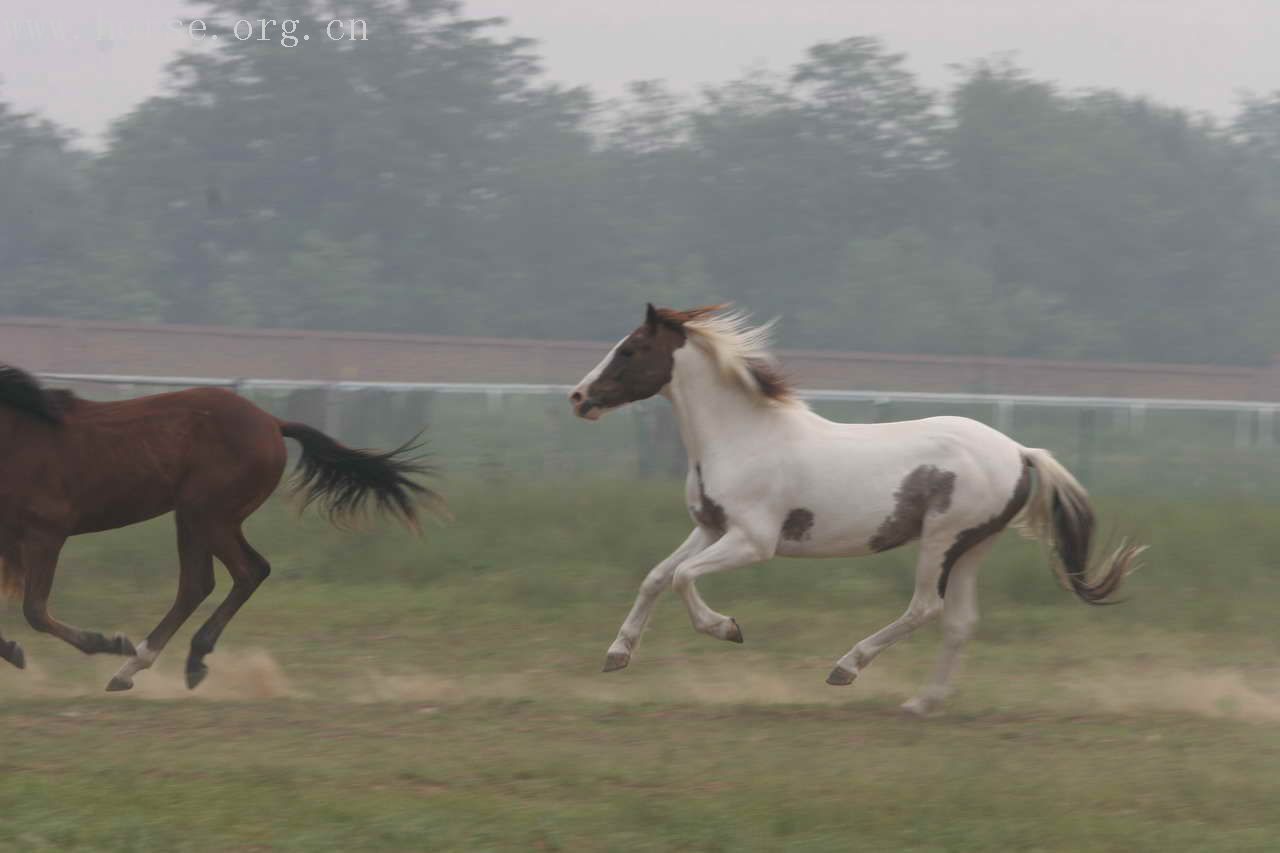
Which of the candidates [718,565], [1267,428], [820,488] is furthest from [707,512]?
[1267,428]

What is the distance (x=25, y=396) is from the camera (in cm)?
719

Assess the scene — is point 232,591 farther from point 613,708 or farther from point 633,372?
point 633,372

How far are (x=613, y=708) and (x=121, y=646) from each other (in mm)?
2216

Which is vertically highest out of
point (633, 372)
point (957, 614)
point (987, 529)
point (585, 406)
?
point (633, 372)

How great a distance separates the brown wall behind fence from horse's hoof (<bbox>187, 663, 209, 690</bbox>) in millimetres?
26302

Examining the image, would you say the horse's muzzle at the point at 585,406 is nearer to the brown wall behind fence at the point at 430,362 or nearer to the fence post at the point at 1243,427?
the fence post at the point at 1243,427

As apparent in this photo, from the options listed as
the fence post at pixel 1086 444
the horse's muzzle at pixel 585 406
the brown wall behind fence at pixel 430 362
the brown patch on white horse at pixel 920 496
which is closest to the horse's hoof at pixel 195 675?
the horse's muzzle at pixel 585 406

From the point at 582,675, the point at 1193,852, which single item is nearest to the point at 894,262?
the point at 582,675

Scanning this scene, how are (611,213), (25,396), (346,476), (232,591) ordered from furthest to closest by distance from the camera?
(611,213), (346,476), (232,591), (25,396)

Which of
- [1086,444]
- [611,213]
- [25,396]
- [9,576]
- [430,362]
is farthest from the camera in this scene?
[611,213]

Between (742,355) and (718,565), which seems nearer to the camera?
(718,565)

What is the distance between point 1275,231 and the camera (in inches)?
1998

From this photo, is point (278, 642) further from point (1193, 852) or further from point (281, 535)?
point (1193, 852)

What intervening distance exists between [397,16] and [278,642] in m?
41.9
